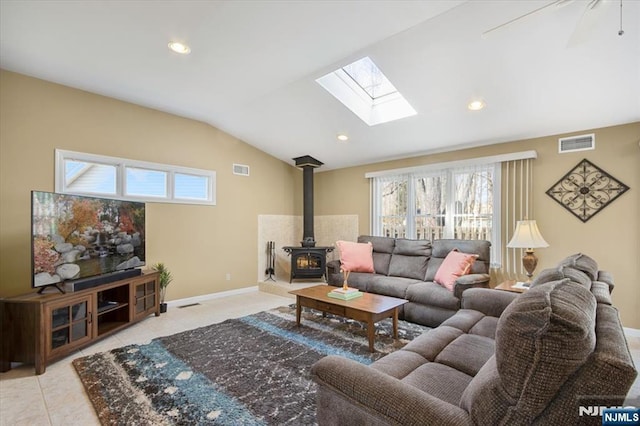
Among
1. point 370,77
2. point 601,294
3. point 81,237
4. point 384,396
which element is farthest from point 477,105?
point 81,237

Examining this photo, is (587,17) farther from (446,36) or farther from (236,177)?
(236,177)

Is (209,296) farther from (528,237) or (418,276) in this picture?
(528,237)

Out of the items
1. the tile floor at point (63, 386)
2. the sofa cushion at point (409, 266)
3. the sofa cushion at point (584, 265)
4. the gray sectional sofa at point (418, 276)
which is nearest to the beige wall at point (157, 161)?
the tile floor at point (63, 386)

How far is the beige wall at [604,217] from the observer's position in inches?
130

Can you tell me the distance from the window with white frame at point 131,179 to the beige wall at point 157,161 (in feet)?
0.34

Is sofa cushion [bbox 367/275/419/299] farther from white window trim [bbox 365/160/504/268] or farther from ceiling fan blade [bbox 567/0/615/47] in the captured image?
ceiling fan blade [bbox 567/0/615/47]

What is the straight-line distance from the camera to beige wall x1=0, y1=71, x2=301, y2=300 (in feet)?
10.8

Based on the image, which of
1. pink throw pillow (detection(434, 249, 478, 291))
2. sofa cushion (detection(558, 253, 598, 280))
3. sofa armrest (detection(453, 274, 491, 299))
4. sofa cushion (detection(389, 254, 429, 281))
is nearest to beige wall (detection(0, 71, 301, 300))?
sofa cushion (detection(389, 254, 429, 281))

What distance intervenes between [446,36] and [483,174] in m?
2.35

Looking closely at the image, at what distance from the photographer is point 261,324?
12.0 ft

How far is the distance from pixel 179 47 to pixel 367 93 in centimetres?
248

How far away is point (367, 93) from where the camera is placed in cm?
426

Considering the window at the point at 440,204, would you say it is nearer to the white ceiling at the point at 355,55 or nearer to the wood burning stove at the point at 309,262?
the white ceiling at the point at 355,55

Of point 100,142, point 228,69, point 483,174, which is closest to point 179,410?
point 228,69
